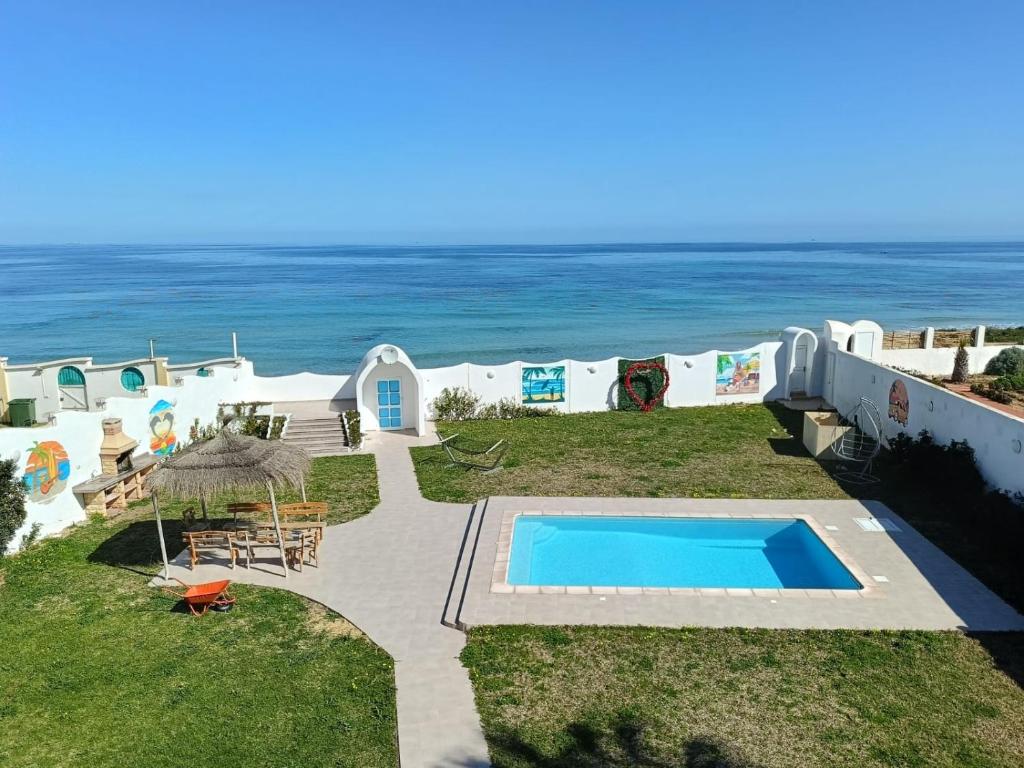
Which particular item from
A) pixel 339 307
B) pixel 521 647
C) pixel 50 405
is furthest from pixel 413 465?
pixel 339 307

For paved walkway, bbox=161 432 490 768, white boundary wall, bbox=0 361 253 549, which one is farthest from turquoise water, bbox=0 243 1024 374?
paved walkway, bbox=161 432 490 768

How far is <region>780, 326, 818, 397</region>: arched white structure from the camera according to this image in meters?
22.2

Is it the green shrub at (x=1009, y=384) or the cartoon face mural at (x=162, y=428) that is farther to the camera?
the green shrub at (x=1009, y=384)

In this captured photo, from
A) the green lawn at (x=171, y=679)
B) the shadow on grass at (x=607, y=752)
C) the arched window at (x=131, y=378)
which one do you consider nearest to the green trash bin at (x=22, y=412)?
the arched window at (x=131, y=378)

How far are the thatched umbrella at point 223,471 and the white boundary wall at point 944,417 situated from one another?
1165 cm

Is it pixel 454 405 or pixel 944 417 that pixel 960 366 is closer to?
pixel 944 417

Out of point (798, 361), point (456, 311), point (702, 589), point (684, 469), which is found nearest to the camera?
point (702, 589)

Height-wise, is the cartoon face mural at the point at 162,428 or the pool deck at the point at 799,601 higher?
the cartoon face mural at the point at 162,428

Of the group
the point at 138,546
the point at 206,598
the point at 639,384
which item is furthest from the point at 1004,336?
the point at 138,546

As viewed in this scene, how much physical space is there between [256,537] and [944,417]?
13.2 m

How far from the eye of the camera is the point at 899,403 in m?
16.8

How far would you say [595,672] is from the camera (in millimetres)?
8234

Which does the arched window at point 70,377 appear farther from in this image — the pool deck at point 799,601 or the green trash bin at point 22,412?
the pool deck at point 799,601

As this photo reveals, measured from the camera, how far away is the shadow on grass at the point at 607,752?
670cm
